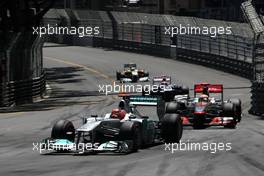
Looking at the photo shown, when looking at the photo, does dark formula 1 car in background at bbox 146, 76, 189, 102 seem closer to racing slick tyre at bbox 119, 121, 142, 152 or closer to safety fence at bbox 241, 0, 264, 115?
safety fence at bbox 241, 0, 264, 115

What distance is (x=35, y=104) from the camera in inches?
1252

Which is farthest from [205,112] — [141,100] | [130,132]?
[130,132]

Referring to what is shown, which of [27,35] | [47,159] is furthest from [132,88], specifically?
[47,159]

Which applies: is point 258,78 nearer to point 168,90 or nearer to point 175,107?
point 168,90

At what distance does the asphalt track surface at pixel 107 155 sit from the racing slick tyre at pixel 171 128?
1.72 feet

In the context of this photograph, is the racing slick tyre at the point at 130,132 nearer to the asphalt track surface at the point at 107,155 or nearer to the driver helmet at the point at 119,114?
the asphalt track surface at the point at 107,155

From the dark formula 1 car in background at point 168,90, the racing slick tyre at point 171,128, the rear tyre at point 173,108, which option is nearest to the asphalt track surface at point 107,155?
the racing slick tyre at point 171,128

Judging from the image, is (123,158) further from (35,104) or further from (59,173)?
(35,104)

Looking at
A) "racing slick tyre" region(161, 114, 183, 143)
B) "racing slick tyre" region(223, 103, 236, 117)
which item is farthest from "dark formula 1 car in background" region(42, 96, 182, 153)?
"racing slick tyre" region(223, 103, 236, 117)

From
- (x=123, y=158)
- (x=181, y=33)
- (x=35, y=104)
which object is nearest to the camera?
(x=123, y=158)

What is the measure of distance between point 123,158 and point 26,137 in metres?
5.50

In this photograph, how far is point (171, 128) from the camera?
55.9ft

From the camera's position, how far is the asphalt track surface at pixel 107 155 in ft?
42.2

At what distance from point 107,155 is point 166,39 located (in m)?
41.9
